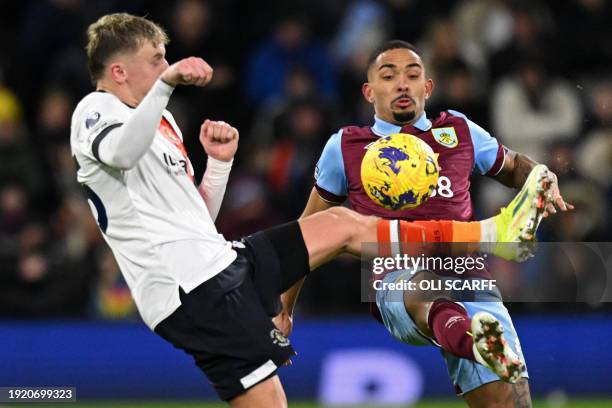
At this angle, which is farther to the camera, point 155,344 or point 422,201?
point 155,344

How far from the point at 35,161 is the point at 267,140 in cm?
212

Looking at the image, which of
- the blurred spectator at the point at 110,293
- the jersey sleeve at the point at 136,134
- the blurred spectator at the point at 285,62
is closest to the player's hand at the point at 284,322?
the jersey sleeve at the point at 136,134

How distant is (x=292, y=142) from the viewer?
10758 mm

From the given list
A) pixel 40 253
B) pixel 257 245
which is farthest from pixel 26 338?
pixel 257 245

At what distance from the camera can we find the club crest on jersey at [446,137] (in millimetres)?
6359

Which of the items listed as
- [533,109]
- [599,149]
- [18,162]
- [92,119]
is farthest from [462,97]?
[92,119]

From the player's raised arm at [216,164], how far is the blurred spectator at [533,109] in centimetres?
477

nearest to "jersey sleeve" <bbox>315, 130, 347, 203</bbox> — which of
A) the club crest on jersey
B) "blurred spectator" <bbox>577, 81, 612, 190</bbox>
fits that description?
the club crest on jersey

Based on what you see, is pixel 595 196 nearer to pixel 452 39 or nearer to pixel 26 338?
pixel 452 39

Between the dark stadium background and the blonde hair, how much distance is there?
346 cm

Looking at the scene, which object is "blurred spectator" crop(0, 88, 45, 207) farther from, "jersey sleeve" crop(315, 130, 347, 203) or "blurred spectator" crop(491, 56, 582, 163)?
"jersey sleeve" crop(315, 130, 347, 203)

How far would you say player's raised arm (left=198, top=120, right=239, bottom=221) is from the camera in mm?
6094

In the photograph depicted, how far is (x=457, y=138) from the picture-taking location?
21.0ft

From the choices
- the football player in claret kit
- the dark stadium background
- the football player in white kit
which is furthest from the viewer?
the dark stadium background
